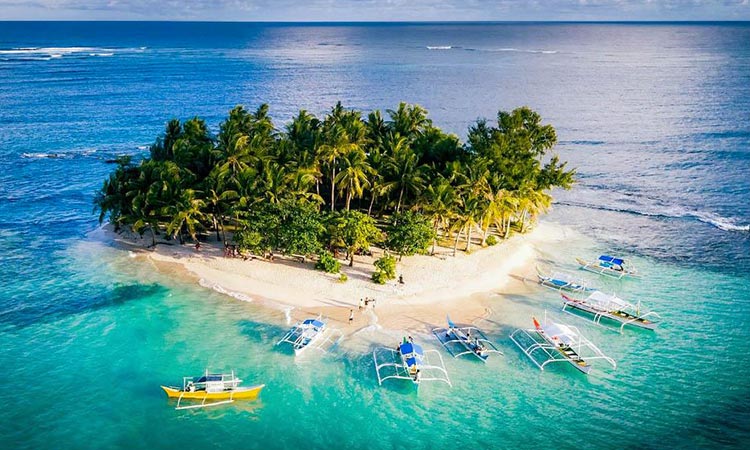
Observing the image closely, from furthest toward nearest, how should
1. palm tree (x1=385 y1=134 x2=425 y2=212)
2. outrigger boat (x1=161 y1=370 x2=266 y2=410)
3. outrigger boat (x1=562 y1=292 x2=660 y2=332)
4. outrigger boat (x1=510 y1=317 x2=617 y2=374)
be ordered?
palm tree (x1=385 y1=134 x2=425 y2=212) → outrigger boat (x1=562 y1=292 x2=660 y2=332) → outrigger boat (x1=510 y1=317 x2=617 y2=374) → outrigger boat (x1=161 y1=370 x2=266 y2=410)

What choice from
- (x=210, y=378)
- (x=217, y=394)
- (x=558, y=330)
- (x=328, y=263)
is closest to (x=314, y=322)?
(x=210, y=378)

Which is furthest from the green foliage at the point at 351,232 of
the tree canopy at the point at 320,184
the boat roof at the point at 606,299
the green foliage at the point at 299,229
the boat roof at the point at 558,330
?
the boat roof at the point at 606,299

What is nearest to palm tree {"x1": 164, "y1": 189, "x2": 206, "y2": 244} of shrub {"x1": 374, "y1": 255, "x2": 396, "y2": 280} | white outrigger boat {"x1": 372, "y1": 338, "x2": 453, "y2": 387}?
shrub {"x1": 374, "y1": 255, "x2": 396, "y2": 280}

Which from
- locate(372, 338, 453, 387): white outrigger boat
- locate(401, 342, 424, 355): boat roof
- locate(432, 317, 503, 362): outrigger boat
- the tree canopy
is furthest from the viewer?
the tree canopy

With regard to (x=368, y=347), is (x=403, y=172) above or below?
above

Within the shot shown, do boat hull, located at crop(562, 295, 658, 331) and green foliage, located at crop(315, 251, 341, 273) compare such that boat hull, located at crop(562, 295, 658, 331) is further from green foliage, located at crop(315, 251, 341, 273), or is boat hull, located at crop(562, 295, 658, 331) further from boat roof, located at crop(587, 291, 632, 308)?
green foliage, located at crop(315, 251, 341, 273)

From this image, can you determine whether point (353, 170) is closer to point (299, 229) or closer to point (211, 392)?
point (299, 229)
